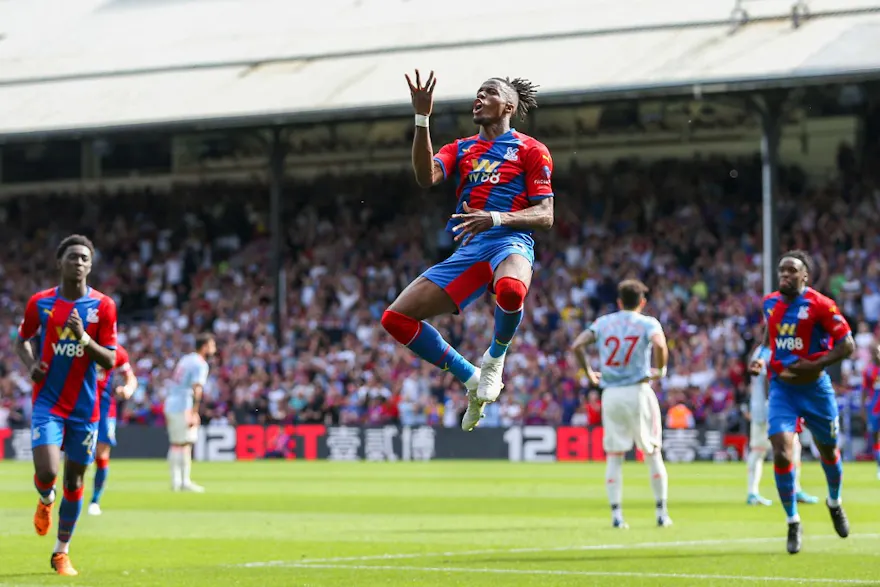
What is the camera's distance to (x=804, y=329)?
1395 centimetres

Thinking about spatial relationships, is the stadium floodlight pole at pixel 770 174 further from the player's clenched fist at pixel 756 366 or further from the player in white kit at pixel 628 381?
the player's clenched fist at pixel 756 366

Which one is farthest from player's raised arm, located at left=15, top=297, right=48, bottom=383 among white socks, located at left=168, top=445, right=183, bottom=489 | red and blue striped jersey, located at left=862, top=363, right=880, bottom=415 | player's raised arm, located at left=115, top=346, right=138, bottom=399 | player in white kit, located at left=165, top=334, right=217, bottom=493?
red and blue striped jersey, located at left=862, top=363, right=880, bottom=415

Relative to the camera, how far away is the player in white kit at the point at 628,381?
55.0 feet

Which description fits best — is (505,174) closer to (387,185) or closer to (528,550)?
(528,550)

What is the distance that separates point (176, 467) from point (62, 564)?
1162 cm

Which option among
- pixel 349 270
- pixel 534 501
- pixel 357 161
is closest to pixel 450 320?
pixel 349 270

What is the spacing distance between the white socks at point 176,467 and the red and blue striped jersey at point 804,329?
12.2 meters

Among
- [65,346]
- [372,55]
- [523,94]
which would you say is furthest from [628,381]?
[372,55]

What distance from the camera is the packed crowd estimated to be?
32.8m

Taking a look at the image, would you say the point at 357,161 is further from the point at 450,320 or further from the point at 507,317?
the point at 507,317

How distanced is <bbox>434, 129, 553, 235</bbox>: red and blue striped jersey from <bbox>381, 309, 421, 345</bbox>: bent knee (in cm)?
65

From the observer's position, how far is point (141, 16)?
45312 millimetres

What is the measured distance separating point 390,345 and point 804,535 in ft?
69.9

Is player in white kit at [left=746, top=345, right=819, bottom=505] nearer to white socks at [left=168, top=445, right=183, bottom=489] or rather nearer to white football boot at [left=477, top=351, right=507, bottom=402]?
white socks at [left=168, top=445, right=183, bottom=489]
